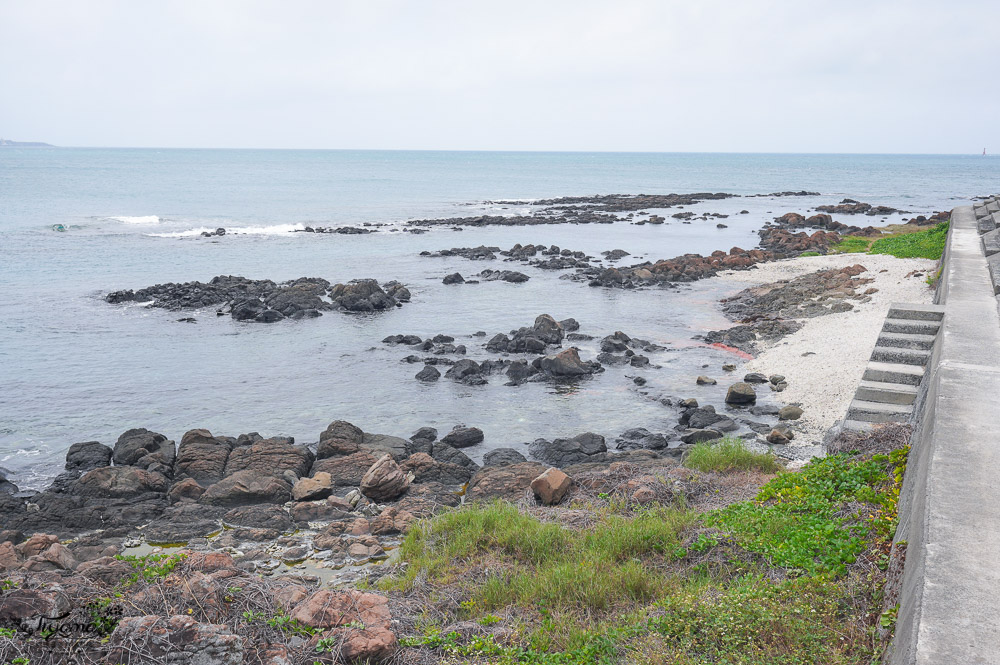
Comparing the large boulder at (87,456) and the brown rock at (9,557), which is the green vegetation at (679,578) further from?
the large boulder at (87,456)

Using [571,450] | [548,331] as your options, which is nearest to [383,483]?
[571,450]

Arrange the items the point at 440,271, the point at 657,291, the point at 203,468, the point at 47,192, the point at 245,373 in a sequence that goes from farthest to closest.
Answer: the point at 47,192 < the point at 440,271 < the point at 657,291 < the point at 245,373 < the point at 203,468

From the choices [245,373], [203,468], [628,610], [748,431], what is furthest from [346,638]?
[245,373]

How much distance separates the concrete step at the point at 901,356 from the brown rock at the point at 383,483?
842 cm

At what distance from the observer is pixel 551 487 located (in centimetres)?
1039

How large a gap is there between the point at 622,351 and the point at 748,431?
7.23 metres

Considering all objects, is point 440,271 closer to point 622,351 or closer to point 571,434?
point 622,351

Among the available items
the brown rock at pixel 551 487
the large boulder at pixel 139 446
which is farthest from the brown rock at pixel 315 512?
the large boulder at pixel 139 446

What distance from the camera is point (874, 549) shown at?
6.14 meters

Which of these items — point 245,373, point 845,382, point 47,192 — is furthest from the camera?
point 47,192

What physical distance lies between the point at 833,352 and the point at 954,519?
47.6ft

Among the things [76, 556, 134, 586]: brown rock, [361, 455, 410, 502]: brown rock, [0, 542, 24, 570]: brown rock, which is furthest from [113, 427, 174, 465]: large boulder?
[76, 556, 134, 586]: brown rock

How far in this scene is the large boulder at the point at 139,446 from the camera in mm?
13742

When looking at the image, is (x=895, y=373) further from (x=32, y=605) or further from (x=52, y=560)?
(x=52, y=560)
